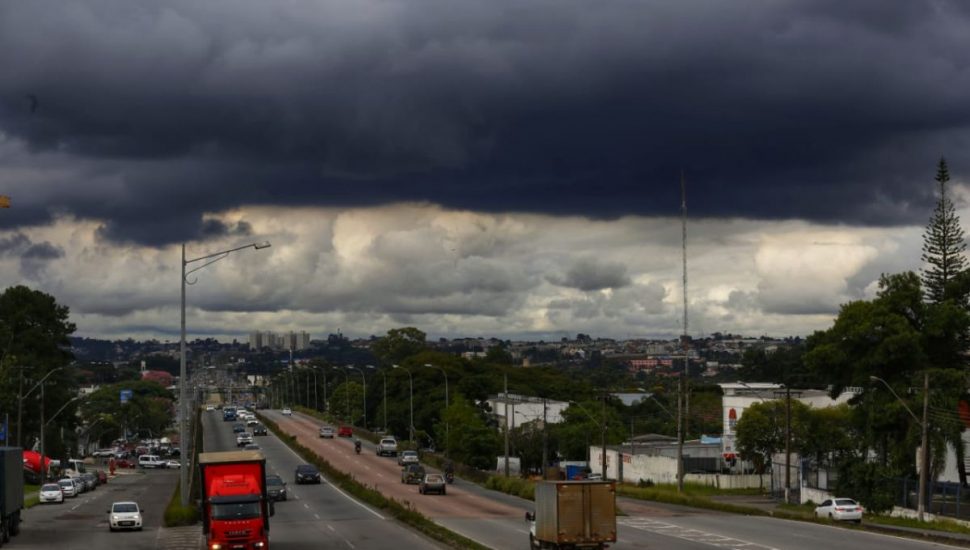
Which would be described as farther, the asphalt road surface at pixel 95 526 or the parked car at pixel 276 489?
the parked car at pixel 276 489

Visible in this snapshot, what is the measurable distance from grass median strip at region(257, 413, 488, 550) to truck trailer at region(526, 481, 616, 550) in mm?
4656

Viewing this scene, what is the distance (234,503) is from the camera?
38344mm

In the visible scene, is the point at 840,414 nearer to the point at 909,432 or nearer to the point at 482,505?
the point at 909,432

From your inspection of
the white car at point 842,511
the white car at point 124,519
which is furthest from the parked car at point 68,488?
the white car at point 842,511

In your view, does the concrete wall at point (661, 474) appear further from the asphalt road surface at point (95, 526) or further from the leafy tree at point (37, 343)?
the leafy tree at point (37, 343)

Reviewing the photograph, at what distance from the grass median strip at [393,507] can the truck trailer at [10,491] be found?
1579 centimetres

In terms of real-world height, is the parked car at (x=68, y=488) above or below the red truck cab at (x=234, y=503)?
below

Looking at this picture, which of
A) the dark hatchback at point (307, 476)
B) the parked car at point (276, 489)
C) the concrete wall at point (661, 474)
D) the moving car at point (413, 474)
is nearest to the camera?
the parked car at point (276, 489)

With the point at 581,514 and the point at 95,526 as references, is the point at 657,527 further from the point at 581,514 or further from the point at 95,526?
the point at 95,526

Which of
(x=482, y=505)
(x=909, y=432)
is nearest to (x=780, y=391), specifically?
(x=909, y=432)

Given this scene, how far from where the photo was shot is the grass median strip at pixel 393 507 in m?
44.0

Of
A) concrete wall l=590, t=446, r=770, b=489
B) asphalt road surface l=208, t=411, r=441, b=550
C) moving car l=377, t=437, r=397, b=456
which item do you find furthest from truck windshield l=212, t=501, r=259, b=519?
moving car l=377, t=437, r=397, b=456

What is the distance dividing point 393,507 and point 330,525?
21.6 feet

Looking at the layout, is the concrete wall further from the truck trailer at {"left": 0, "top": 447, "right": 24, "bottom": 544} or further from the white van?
the truck trailer at {"left": 0, "top": 447, "right": 24, "bottom": 544}
